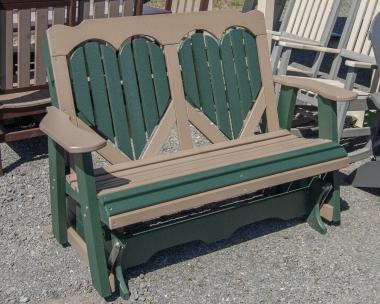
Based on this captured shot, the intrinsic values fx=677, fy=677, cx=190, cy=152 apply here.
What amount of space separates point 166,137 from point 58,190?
67 cm

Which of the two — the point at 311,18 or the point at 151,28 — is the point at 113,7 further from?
the point at 311,18

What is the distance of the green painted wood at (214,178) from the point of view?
3037mm

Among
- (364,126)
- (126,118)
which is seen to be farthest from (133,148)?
(364,126)

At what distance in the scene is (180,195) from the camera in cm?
317

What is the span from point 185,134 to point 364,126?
2.26m

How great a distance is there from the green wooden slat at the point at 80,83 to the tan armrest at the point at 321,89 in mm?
1252

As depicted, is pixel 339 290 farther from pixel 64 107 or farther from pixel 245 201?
pixel 64 107

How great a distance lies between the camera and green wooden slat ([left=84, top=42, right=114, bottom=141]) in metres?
3.51

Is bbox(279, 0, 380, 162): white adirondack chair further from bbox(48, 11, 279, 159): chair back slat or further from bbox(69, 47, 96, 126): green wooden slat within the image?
bbox(69, 47, 96, 126): green wooden slat

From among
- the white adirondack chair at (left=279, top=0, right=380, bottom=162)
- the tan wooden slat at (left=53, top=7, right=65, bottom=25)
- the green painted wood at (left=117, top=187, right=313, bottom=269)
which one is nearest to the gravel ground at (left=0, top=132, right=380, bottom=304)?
the green painted wood at (left=117, top=187, right=313, bottom=269)

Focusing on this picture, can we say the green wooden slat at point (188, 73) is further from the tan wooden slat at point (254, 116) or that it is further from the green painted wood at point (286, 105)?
the green painted wood at point (286, 105)

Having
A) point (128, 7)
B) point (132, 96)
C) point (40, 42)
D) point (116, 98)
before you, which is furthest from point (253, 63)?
point (40, 42)

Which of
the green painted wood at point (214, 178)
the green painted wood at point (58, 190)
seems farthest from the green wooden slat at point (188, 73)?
the green painted wood at point (58, 190)

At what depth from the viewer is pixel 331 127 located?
3.89 metres
